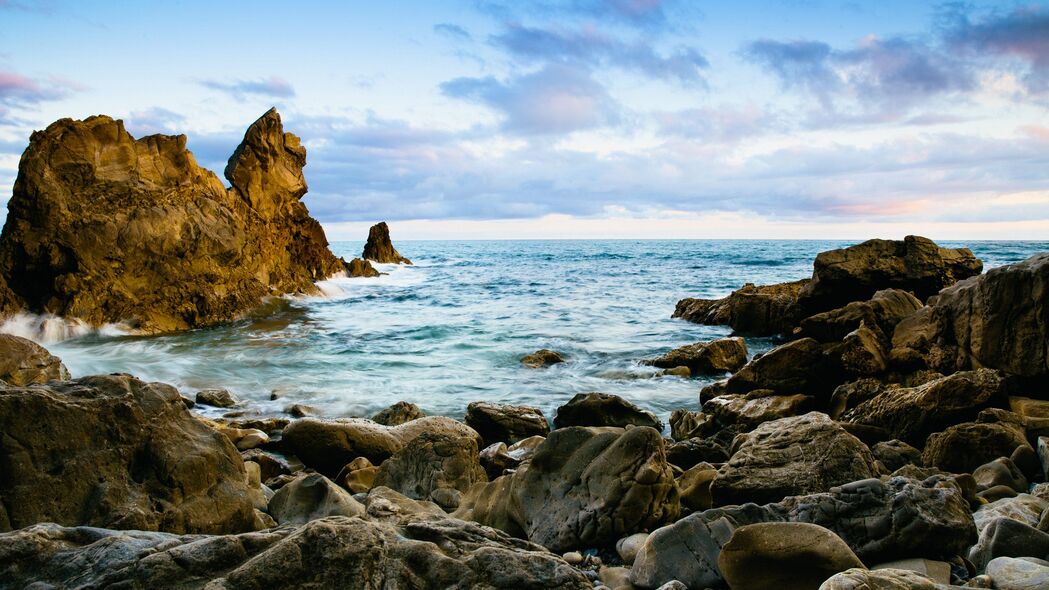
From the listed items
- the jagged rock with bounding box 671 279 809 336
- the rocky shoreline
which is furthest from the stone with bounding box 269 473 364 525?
the jagged rock with bounding box 671 279 809 336

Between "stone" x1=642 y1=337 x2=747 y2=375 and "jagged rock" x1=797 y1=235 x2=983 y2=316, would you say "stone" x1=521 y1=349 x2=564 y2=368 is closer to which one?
"stone" x1=642 y1=337 x2=747 y2=375

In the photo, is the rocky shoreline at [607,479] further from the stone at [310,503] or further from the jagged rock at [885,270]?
the jagged rock at [885,270]

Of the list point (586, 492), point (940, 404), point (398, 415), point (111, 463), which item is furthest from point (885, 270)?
point (111, 463)

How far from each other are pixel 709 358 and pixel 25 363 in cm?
1044

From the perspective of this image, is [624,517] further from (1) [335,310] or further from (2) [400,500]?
(1) [335,310]

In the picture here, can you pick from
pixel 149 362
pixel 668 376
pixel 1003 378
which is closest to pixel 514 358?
pixel 668 376

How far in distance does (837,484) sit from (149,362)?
13337mm

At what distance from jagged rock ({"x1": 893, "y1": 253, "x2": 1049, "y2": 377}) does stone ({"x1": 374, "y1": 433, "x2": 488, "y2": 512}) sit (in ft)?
18.7

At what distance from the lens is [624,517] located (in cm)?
411

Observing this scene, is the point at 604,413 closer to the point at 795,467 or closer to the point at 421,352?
the point at 795,467

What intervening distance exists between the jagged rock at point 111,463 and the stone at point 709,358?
973cm

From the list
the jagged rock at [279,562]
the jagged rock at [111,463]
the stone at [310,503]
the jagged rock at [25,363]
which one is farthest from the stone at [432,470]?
the jagged rock at [25,363]

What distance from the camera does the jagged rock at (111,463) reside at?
10.2 ft

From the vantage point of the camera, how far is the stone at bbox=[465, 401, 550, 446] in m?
8.52
